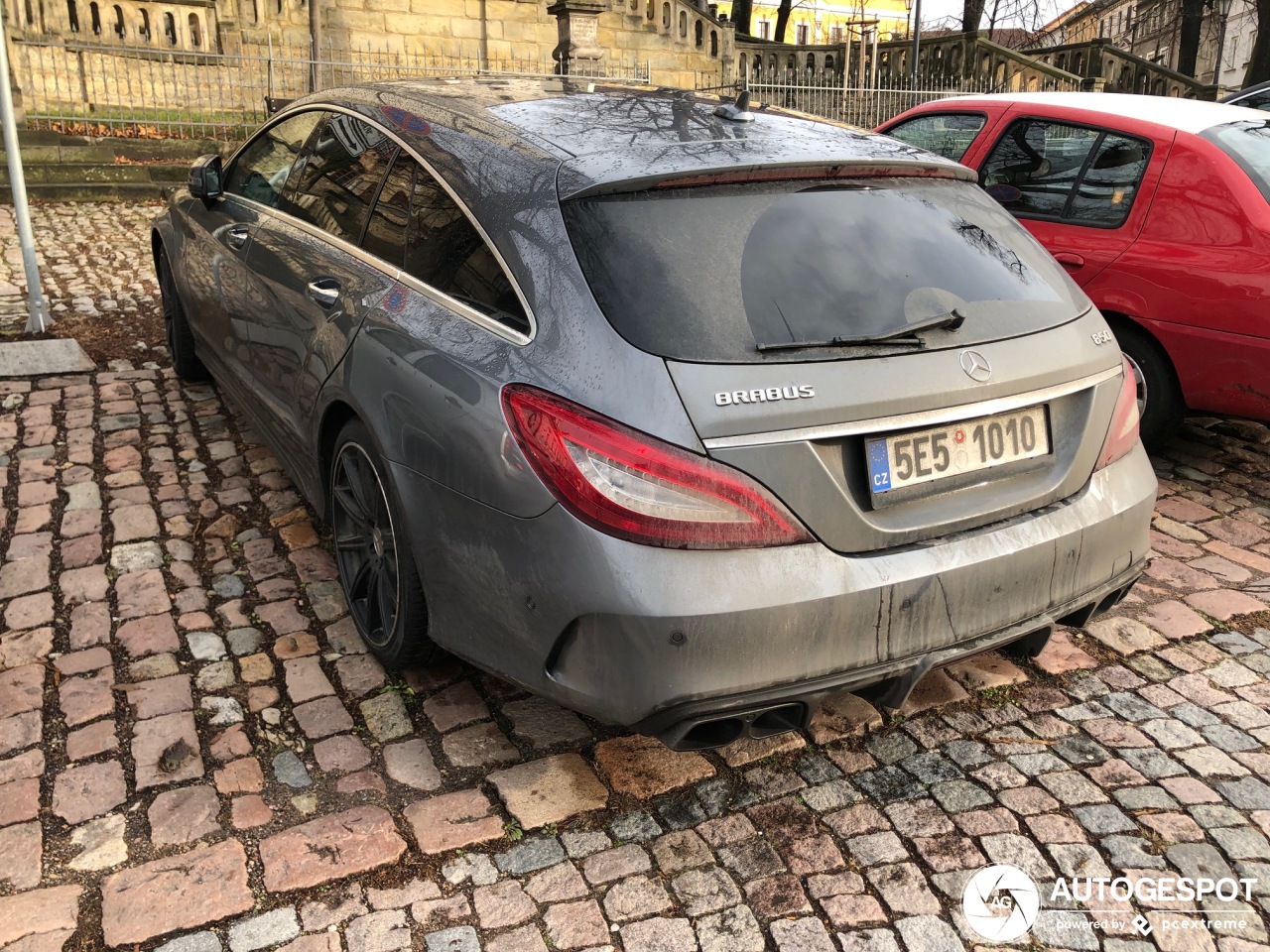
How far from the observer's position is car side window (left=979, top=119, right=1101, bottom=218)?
5469 millimetres

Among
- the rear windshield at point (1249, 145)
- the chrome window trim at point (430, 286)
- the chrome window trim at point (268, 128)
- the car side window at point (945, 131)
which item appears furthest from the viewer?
the car side window at point (945, 131)

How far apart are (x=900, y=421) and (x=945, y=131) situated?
4.32 m

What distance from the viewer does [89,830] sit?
2.69 meters

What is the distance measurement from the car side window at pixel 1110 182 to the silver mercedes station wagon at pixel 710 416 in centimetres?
227

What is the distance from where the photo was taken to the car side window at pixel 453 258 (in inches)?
109

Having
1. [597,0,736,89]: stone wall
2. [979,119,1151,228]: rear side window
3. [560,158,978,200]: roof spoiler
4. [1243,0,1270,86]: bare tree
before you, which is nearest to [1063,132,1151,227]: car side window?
[979,119,1151,228]: rear side window

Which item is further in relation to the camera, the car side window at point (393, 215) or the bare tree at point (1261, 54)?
the bare tree at point (1261, 54)

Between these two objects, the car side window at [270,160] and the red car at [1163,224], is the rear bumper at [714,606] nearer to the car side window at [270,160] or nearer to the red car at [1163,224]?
the car side window at [270,160]

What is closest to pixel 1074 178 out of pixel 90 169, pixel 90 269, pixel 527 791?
pixel 527 791

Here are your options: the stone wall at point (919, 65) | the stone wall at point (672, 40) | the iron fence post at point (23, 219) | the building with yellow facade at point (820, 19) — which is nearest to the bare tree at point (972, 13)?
the stone wall at point (919, 65)

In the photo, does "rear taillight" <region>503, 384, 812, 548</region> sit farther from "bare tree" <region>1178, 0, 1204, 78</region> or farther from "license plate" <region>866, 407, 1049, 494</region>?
"bare tree" <region>1178, 0, 1204, 78</region>

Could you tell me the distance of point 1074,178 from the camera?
17.9 feet

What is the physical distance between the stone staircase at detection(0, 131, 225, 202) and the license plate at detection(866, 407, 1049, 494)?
1286 cm

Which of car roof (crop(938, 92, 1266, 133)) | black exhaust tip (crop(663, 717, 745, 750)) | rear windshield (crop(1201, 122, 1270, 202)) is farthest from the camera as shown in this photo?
car roof (crop(938, 92, 1266, 133))
